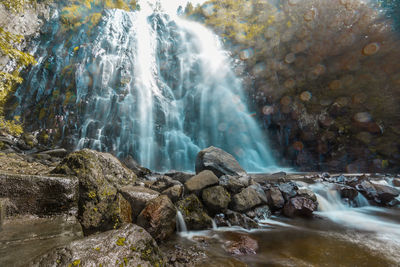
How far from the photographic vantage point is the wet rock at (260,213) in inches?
198

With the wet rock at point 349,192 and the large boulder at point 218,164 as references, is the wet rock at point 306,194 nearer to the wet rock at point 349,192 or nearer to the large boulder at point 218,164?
the wet rock at point 349,192

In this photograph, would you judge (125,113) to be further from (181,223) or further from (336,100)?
(336,100)

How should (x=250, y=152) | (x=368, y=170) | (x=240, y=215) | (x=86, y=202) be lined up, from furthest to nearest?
(x=250, y=152) < (x=368, y=170) < (x=240, y=215) < (x=86, y=202)

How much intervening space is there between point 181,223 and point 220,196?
50.4 inches

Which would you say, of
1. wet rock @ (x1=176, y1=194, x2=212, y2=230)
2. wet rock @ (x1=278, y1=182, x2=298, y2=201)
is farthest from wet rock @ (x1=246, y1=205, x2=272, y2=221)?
wet rock @ (x1=176, y1=194, x2=212, y2=230)

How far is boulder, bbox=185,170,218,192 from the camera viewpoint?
5.13m

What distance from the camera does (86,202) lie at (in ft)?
11.4

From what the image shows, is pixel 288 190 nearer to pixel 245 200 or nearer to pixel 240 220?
pixel 245 200

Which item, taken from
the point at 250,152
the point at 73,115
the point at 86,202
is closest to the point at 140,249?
the point at 86,202

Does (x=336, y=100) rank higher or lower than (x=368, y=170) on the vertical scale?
higher

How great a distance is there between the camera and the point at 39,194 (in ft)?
10.1

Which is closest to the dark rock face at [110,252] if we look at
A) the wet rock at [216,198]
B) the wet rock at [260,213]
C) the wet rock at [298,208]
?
the wet rock at [216,198]

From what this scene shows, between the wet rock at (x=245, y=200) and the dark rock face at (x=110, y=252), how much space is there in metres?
3.09

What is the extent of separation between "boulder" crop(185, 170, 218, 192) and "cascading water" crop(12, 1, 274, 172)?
9894 mm
